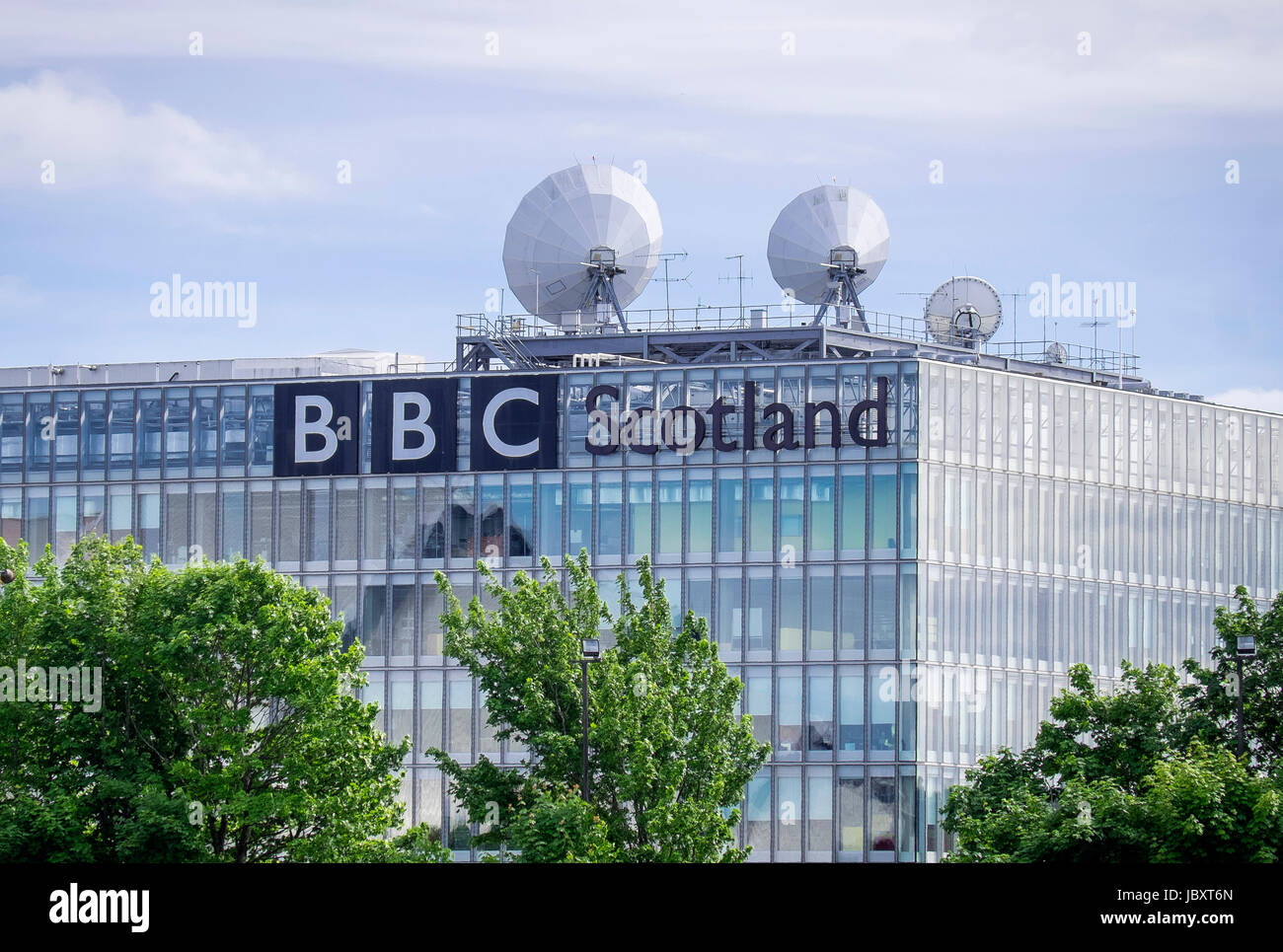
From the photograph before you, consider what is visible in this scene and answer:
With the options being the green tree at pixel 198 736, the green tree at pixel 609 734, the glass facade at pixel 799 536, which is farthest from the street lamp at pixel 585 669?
the glass facade at pixel 799 536

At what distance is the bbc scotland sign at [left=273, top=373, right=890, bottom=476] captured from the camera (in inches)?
3676

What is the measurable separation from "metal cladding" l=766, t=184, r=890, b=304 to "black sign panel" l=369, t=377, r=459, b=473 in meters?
18.4

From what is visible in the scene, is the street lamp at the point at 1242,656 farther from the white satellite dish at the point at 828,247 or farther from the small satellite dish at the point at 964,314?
the small satellite dish at the point at 964,314

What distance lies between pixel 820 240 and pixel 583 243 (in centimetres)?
1146

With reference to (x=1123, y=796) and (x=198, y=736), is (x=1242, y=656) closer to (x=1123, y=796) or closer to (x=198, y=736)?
(x=1123, y=796)

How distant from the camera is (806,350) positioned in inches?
4011

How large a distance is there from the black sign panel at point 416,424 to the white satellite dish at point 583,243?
355 inches

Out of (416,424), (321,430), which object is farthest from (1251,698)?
(321,430)

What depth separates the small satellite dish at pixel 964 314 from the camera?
108 metres

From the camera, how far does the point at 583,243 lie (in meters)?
102

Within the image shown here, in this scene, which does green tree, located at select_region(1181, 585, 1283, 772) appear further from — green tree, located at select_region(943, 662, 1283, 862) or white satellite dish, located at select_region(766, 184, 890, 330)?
white satellite dish, located at select_region(766, 184, 890, 330)

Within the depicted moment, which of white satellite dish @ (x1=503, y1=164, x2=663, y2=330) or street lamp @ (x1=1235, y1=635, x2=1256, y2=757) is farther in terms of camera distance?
white satellite dish @ (x1=503, y1=164, x2=663, y2=330)

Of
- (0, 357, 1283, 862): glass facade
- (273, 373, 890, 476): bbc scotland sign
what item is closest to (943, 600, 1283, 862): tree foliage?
(0, 357, 1283, 862): glass facade
